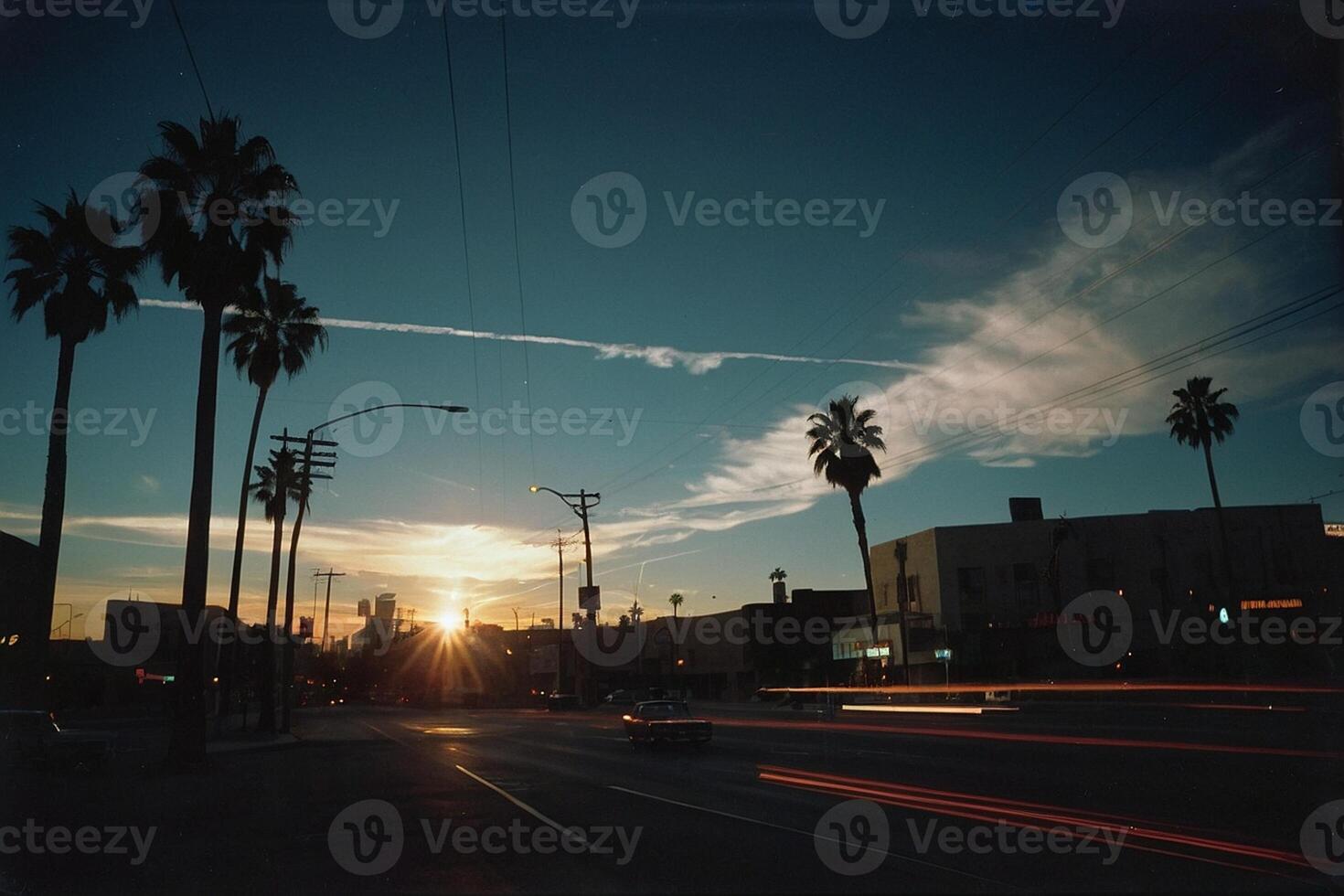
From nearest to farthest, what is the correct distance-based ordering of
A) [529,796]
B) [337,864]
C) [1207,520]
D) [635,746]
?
[337,864] → [529,796] → [635,746] → [1207,520]

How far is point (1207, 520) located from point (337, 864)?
245ft

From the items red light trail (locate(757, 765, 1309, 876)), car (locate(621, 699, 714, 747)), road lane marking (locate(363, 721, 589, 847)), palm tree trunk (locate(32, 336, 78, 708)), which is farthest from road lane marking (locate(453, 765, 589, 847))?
palm tree trunk (locate(32, 336, 78, 708))

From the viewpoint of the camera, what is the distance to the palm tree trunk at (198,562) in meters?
23.7

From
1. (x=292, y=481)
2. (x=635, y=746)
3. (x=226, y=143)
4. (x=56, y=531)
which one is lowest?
(x=635, y=746)

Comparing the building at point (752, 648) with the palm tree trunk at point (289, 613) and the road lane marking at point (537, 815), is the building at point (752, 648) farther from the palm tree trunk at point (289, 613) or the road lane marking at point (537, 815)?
the road lane marking at point (537, 815)

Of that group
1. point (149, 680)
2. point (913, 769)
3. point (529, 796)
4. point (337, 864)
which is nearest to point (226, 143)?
point (529, 796)

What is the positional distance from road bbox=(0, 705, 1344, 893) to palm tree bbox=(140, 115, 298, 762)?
203 inches

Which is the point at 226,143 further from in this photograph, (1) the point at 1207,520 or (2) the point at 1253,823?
(1) the point at 1207,520

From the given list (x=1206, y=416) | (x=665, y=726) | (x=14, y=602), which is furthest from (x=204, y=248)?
(x=1206, y=416)

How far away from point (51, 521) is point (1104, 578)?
67307mm

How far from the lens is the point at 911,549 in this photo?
77250 millimetres

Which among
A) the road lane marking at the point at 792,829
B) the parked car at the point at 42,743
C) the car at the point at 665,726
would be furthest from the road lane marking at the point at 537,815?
the parked car at the point at 42,743

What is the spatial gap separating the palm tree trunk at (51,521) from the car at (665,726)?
713 inches

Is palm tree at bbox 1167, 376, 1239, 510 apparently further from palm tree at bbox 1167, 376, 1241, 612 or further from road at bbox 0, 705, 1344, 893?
road at bbox 0, 705, 1344, 893
